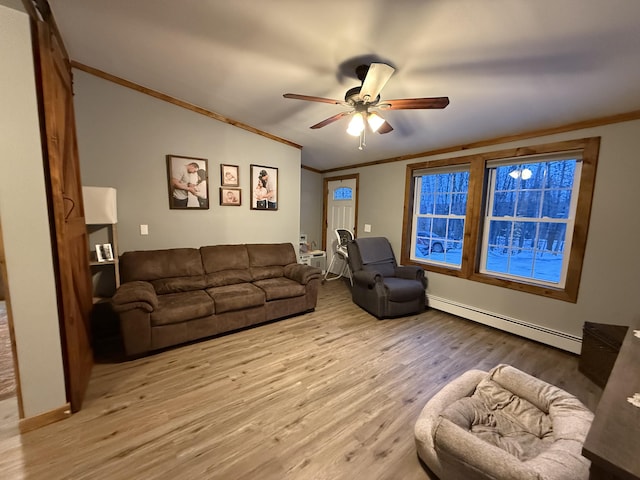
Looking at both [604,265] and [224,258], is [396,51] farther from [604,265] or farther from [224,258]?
[224,258]

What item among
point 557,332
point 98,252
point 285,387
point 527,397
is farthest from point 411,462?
point 98,252

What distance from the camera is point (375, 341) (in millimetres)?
2957

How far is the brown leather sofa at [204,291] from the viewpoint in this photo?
247 centimetres

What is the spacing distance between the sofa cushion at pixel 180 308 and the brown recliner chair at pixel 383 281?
198 cm

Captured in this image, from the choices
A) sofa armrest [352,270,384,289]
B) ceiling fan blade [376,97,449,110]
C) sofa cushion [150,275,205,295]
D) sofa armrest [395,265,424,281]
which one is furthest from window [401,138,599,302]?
sofa cushion [150,275,205,295]

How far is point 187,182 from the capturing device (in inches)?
137

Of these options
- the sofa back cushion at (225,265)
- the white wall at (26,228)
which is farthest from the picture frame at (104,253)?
the white wall at (26,228)

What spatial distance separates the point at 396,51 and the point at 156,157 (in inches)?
113

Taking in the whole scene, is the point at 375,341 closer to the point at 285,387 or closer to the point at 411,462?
the point at 285,387

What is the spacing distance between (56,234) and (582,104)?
4.11 m

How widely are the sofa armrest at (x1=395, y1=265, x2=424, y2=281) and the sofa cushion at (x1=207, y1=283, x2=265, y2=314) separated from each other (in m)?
2.05

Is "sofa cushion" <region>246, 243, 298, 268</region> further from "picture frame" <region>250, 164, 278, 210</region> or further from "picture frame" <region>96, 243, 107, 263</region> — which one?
"picture frame" <region>96, 243, 107, 263</region>

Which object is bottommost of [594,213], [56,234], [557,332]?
[557,332]

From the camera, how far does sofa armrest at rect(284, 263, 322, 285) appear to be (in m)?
3.54
